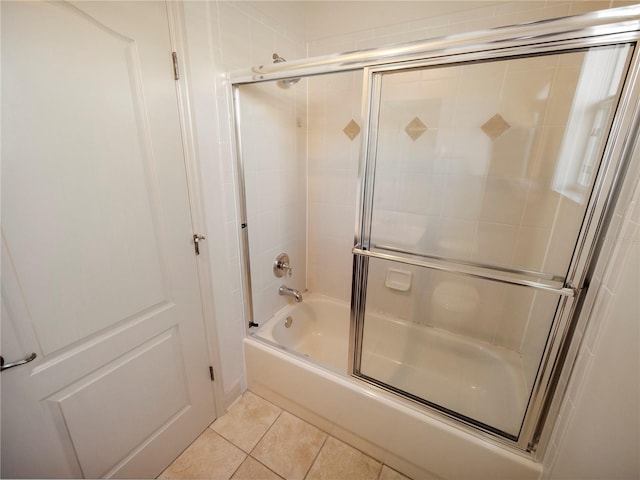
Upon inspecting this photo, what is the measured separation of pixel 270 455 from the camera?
53.1 inches

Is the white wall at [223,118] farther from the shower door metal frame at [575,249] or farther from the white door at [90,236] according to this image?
the shower door metal frame at [575,249]

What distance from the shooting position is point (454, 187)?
156 cm

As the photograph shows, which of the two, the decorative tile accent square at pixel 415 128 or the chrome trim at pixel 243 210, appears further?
the decorative tile accent square at pixel 415 128

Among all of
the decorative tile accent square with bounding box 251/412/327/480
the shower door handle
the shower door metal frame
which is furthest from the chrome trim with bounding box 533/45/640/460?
the shower door handle

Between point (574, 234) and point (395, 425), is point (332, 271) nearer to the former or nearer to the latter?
point (395, 425)

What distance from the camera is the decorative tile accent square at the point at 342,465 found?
127cm

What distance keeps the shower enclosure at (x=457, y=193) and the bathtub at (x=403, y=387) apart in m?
0.02

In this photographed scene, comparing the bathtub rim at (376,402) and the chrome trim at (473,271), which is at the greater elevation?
the chrome trim at (473,271)

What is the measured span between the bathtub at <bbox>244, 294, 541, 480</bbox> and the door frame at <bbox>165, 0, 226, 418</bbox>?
240mm

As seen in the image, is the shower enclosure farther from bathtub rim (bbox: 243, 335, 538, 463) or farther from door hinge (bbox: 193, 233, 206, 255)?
door hinge (bbox: 193, 233, 206, 255)

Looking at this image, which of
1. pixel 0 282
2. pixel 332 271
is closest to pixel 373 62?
pixel 0 282

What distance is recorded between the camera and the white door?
72 cm

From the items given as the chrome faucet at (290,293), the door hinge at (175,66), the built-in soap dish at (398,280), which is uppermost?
the door hinge at (175,66)

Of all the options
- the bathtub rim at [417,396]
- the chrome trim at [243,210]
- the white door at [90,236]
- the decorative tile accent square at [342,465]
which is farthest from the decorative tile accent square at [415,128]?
the decorative tile accent square at [342,465]
